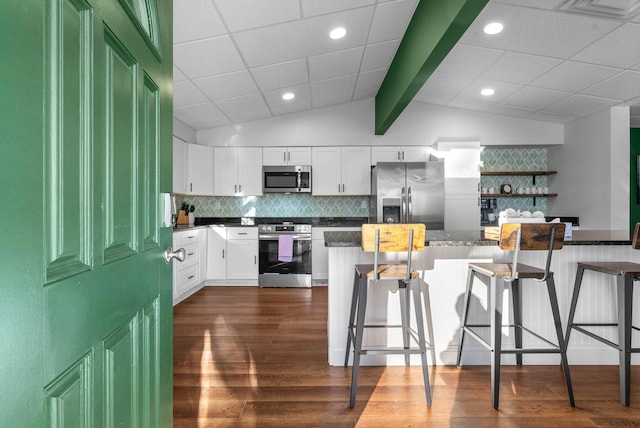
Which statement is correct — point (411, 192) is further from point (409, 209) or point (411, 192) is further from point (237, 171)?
point (237, 171)

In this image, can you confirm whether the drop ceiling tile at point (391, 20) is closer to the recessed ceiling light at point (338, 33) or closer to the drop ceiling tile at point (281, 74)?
the recessed ceiling light at point (338, 33)

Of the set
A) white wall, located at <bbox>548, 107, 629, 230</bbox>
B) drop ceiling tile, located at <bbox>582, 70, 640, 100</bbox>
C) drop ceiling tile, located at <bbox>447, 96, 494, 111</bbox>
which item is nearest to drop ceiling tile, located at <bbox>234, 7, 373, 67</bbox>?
drop ceiling tile, located at <bbox>447, 96, 494, 111</bbox>

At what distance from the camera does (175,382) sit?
7.20ft

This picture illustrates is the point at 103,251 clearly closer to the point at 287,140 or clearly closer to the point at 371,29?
the point at 371,29

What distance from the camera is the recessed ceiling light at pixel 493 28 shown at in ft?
9.96

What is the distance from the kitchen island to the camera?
2447 millimetres

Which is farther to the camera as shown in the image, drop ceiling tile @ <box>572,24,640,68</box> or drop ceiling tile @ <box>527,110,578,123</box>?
drop ceiling tile @ <box>527,110,578,123</box>

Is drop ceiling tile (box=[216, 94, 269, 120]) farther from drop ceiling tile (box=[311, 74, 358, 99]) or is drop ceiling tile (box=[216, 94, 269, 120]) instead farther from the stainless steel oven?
the stainless steel oven

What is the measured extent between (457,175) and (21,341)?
5.17 metres

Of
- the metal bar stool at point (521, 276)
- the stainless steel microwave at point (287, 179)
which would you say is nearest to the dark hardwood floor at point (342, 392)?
the metal bar stool at point (521, 276)

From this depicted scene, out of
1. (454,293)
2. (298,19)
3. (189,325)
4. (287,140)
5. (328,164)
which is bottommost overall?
(189,325)

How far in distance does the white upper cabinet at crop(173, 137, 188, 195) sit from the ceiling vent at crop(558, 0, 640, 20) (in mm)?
4114

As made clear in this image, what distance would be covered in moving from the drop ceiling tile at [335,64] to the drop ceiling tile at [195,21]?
3.64ft

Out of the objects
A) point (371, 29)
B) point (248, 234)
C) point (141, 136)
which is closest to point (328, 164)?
point (248, 234)
